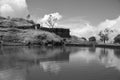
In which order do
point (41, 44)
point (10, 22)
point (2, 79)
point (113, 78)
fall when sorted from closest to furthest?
point (2, 79), point (113, 78), point (41, 44), point (10, 22)

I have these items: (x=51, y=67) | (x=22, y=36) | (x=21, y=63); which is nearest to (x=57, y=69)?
(x=51, y=67)

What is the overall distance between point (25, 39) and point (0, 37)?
45.8 ft

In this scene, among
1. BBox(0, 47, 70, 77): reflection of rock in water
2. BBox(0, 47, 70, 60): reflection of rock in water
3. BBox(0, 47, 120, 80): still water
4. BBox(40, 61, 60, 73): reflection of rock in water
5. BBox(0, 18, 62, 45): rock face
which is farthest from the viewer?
BBox(0, 18, 62, 45): rock face

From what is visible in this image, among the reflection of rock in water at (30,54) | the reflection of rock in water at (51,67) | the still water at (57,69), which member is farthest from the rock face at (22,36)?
the reflection of rock in water at (51,67)

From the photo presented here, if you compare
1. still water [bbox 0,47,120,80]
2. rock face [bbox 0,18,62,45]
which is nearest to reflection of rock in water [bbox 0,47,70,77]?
still water [bbox 0,47,120,80]

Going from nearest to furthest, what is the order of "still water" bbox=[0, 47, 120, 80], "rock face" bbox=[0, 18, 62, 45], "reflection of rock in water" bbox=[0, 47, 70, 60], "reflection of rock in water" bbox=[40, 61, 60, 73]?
"still water" bbox=[0, 47, 120, 80] → "reflection of rock in water" bbox=[40, 61, 60, 73] → "reflection of rock in water" bbox=[0, 47, 70, 60] → "rock face" bbox=[0, 18, 62, 45]

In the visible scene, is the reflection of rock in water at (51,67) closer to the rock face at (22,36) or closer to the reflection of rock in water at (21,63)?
the reflection of rock in water at (21,63)

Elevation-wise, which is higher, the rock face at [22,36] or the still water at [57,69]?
the rock face at [22,36]

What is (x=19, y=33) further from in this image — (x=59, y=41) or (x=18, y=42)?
(x=59, y=41)

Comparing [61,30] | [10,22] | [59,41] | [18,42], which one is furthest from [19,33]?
[61,30]

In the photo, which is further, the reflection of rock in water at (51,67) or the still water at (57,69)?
the reflection of rock in water at (51,67)

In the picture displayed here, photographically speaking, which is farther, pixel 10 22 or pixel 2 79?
pixel 10 22

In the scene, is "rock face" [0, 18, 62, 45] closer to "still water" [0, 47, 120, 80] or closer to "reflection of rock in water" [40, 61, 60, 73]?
"still water" [0, 47, 120, 80]

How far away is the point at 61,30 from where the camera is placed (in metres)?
108
